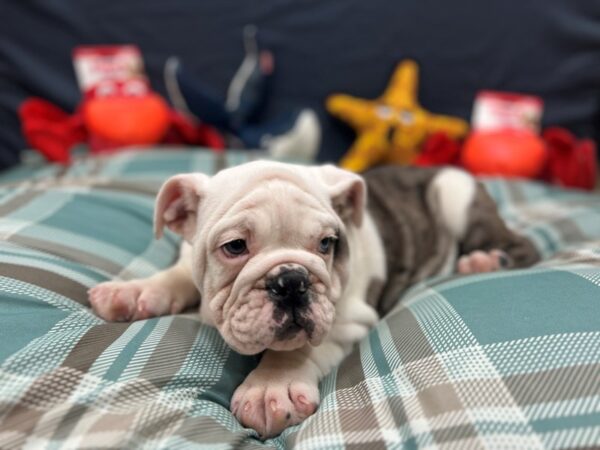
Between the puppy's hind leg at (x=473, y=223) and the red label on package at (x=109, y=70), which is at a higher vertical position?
the red label on package at (x=109, y=70)

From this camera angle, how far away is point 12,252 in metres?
1.59

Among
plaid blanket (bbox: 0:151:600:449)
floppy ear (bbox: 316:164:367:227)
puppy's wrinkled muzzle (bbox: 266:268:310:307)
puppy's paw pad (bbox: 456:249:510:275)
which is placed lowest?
puppy's paw pad (bbox: 456:249:510:275)

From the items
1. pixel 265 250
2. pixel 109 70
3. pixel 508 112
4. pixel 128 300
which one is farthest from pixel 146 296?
pixel 508 112

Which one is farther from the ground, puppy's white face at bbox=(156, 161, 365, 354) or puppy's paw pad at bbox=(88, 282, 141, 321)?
puppy's white face at bbox=(156, 161, 365, 354)

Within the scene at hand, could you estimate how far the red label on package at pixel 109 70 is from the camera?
10.4 feet

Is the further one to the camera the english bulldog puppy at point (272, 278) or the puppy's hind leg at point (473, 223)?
the puppy's hind leg at point (473, 223)

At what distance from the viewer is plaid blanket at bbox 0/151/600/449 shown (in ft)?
3.47

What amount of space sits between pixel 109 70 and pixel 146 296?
2.13 m

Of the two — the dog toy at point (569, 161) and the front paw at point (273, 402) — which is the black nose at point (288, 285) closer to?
the front paw at point (273, 402)

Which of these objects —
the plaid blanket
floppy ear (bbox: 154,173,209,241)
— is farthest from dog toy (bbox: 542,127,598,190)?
floppy ear (bbox: 154,173,209,241)

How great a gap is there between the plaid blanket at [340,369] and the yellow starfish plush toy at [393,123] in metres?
1.58

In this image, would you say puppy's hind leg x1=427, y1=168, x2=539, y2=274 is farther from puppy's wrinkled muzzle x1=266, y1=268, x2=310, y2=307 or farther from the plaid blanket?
puppy's wrinkled muzzle x1=266, y1=268, x2=310, y2=307

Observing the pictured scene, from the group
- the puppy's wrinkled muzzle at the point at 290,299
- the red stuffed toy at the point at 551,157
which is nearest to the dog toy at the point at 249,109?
the red stuffed toy at the point at 551,157

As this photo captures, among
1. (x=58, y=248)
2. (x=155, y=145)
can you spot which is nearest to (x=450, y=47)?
(x=155, y=145)
